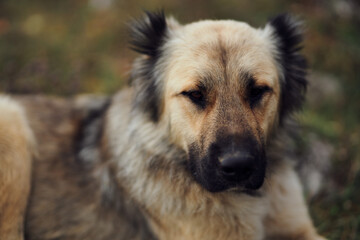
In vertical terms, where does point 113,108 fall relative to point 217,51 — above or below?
below

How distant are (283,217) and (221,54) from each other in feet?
5.28

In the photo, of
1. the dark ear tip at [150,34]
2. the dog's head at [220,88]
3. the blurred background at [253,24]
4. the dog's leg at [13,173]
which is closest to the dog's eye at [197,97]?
the dog's head at [220,88]

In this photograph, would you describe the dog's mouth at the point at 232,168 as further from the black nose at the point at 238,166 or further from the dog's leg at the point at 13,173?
the dog's leg at the point at 13,173

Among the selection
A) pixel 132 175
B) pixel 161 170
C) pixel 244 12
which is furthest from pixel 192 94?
pixel 244 12

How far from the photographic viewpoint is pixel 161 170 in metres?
2.96

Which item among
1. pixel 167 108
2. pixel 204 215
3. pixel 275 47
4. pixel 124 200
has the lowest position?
pixel 124 200

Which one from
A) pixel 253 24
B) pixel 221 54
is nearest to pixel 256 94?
pixel 221 54

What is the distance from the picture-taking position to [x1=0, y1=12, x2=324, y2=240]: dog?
2.60 m

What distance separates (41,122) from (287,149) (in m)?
2.37

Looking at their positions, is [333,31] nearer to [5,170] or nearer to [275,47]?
[275,47]

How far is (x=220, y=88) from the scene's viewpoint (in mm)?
2588

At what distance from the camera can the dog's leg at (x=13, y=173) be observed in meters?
2.88

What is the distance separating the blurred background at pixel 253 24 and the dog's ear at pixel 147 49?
4.43 feet

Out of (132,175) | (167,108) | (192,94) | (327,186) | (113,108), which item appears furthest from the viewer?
(327,186)
